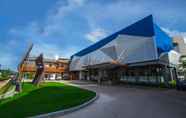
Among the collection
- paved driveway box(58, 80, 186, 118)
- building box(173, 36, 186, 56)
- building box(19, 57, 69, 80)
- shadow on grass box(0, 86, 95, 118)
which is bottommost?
paved driveway box(58, 80, 186, 118)

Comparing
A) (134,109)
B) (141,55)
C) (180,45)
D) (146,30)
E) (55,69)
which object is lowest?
(134,109)

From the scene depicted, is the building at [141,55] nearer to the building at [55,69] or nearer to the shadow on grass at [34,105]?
the shadow on grass at [34,105]

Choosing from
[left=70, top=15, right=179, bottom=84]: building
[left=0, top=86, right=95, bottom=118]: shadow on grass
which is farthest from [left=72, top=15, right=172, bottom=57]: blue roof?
[left=0, top=86, right=95, bottom=118]: shadow on grass

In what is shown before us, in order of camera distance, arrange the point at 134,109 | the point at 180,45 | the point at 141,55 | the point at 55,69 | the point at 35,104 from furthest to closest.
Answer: the point at 55,69
the point at 180,45
the point at 141,55
the point at 35,104
the point at 134,109

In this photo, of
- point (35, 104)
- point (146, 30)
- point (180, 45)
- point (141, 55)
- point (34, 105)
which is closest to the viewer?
point (34, 105)

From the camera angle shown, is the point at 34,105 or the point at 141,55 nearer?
the point at 34,105

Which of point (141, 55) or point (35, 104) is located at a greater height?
point (141, 55)

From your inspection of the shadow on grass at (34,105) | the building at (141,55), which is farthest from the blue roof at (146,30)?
the shadow on grass at (34,105)

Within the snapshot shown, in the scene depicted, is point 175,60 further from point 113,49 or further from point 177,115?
point 177,115

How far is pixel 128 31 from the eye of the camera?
3356cm

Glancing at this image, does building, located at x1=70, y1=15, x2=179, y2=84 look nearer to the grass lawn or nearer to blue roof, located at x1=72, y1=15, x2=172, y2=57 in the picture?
blue roof, located at x1=72, y1=15, x2=172, y2=57

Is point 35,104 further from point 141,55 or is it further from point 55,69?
point 55,69

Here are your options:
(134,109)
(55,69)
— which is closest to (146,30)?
(134,109)

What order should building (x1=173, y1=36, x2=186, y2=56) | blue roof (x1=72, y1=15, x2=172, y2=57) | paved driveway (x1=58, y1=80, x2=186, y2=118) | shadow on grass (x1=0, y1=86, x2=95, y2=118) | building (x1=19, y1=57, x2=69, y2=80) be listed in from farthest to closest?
building (x1=19, y1=57, x2=69, y2=80), building (x1=173, y1=36, x2=186, y2=56), blue roof (x1=72, y1=15, x2=172, y2=57), shadow on grass (x1=0, y1=86, x2=95, y2=118), paved driveway (x1=58, y1=80, x2=186, y2=118)
